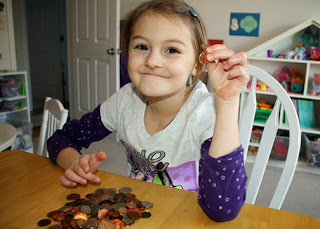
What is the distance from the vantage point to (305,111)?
280 centimetres

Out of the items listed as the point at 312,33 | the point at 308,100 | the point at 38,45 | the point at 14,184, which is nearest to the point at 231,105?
the point at 14,184

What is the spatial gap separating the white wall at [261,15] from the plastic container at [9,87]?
158 centimetres

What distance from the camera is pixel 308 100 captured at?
9.33 feet

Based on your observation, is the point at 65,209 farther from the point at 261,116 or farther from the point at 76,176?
the point at 261,116

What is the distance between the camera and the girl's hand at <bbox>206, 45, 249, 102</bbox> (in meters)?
0.67

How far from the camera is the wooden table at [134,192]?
63 centimetres

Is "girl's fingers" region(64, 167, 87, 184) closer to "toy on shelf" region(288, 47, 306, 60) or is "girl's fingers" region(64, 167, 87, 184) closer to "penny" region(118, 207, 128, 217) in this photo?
"penny" region(118, 207, 128, 217)

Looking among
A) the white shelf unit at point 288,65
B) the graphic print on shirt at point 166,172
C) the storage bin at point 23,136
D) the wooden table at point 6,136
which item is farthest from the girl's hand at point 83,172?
the white shelf unit at point 288,65

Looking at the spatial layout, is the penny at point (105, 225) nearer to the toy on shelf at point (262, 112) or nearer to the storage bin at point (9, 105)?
the toy on shelf at point (262, 112)

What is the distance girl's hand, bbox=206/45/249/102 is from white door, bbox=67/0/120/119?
2.69m

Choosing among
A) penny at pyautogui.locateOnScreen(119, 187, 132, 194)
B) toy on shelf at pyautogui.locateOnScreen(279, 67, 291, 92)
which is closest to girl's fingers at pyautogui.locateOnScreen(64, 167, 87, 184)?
penny at pyautogui.locateOnScreen(119, 187, 132, 194)

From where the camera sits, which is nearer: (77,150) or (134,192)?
(134,192)

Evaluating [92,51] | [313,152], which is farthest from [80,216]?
[92,51]

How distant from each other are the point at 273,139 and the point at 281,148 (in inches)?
82.7
